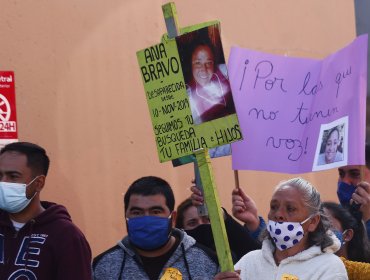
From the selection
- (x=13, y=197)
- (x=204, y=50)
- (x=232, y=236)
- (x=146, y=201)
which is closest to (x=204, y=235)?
(x=232, y=236)

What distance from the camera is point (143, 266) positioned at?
4.93 meters

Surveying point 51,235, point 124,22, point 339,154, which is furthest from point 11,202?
point 124,22

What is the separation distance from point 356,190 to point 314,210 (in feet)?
1.91

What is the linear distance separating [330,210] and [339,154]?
1.30ft

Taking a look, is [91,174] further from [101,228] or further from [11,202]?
[11,202]

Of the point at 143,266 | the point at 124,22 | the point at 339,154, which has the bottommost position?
the point at 143,266

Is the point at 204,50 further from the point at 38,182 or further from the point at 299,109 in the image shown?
the point at 299,109

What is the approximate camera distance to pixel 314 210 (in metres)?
4.73

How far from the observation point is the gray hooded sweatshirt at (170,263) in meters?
4.88

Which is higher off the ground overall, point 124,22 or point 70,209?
point 124,22

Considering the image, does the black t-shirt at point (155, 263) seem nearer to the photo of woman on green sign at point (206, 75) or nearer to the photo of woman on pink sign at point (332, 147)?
the photo of woman on green sign at point (206, 75)

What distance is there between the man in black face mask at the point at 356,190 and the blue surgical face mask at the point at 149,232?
1.05 metres

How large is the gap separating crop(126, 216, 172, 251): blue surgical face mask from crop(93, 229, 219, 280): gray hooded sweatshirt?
7 cm

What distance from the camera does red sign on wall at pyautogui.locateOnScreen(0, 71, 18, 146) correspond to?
6242mm
